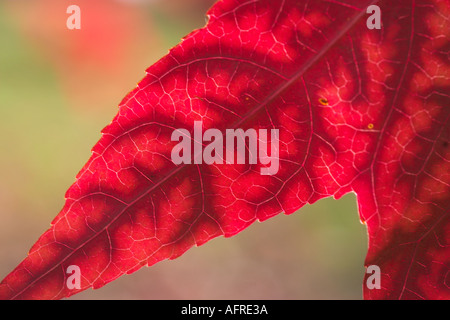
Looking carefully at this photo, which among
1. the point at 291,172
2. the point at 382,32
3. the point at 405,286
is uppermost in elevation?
the point at 382,32

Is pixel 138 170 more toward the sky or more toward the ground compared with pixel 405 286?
more toward the sky

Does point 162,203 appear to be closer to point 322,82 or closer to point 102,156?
point 102,156

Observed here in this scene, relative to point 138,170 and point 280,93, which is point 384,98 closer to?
point 280,93

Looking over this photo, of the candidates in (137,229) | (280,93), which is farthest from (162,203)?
(280,93)

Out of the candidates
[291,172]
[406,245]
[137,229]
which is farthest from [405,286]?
[137,229]

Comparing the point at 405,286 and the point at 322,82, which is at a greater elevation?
the point at 322,82
